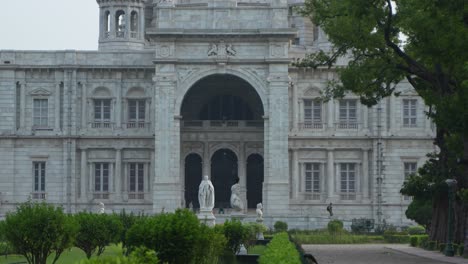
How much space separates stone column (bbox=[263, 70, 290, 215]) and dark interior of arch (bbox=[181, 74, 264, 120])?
5717 millimetres

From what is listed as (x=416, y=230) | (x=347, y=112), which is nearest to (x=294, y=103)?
(x=347, y=112)

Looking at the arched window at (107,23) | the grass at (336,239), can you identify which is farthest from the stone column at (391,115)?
the arched window at (107,23)

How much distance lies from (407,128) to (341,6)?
3044 cm

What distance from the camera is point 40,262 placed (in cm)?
3647

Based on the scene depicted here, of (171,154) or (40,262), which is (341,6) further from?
(171,154)

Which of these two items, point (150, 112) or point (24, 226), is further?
point (150, 112)

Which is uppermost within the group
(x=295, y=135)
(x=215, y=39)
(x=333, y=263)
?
(x=215, y=39)

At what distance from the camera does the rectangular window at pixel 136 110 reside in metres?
82.1

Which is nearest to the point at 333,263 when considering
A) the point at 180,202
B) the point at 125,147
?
the point at 180,202

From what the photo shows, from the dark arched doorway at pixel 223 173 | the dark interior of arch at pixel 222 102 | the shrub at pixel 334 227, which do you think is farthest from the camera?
the dark interior of arch at pixel 222 102

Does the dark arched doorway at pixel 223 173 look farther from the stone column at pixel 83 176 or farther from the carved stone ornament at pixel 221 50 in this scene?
the stone column at pixel 83 176

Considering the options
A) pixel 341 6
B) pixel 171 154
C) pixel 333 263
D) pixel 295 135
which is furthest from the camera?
pixel 295 135

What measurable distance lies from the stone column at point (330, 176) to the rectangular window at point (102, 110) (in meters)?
13.9

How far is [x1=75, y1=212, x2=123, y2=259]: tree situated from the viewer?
4112cm
